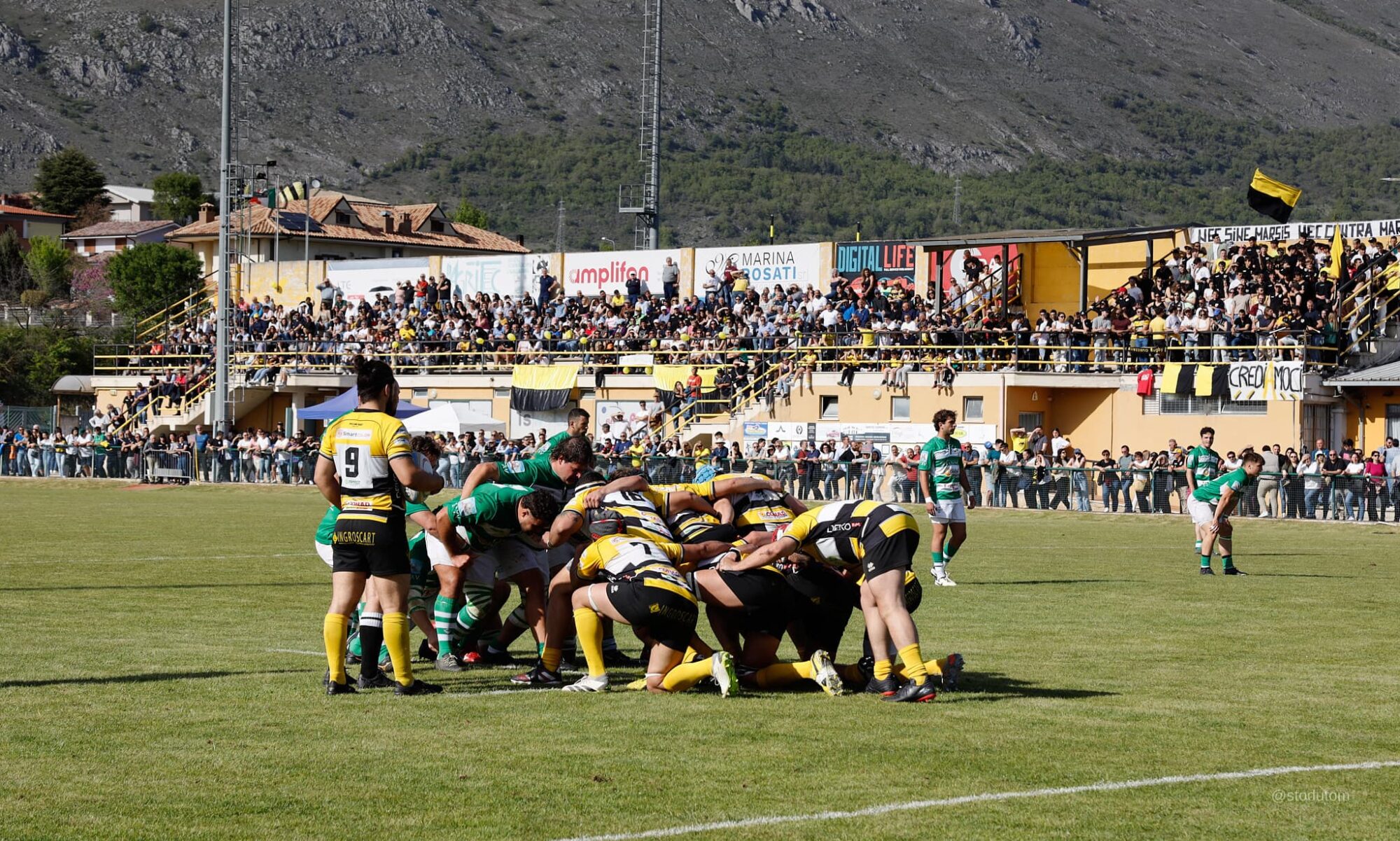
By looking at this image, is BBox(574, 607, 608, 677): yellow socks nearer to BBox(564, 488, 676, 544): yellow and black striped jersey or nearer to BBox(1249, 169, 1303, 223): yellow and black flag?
BBox(564, 488, 676, 544): yellow and black striped jersey

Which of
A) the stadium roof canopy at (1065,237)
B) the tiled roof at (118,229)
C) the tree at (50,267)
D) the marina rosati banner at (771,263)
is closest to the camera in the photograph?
the stadium roof canopy at (1065,237)

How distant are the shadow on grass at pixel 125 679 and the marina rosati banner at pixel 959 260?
124 feet

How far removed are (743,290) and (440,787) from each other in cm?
4167

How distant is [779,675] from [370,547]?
8.39ft

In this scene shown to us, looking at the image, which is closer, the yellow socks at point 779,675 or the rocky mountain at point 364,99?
the yellow socks at point 779,675

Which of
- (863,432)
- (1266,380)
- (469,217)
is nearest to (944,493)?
(1266,380)

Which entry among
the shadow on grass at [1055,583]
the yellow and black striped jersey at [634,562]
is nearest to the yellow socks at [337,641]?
the yellow and black striped jersey at [634,562]

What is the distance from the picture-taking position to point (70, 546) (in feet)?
70.2

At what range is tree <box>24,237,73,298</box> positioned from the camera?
333ft

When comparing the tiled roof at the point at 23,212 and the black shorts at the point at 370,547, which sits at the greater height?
the tiled roof at the point at 23,212

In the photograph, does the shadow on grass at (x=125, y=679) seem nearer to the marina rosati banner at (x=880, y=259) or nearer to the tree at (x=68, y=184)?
the marina rosati banner at (x=880, y=259)

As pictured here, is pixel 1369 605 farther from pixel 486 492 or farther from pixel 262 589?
pixel 262 589

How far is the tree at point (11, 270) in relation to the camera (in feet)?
339

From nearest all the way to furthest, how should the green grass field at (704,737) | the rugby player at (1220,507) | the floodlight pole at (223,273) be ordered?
1. the green grass field at (704,737)
2. the rugby player at (1220,507)
3. the floodlight pole at (223,273)
